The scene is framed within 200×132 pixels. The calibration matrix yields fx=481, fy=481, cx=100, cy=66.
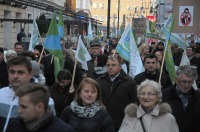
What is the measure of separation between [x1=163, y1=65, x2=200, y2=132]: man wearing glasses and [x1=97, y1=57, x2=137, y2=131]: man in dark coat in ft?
2.97

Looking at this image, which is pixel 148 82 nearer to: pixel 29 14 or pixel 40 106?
pixel 40 106

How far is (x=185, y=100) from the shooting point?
18.9 feet

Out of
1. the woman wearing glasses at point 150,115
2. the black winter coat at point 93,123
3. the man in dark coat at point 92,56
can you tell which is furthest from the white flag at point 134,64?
the woman wearing glasses at point 150,115

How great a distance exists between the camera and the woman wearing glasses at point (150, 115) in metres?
4.72

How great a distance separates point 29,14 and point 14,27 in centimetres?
520

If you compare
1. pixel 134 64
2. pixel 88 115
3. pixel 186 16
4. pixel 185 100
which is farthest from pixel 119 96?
pixel 186 16

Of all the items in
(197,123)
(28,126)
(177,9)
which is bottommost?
(197,123)

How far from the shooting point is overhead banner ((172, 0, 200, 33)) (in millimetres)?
11141

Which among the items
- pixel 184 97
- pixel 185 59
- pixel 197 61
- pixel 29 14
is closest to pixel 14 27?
pixel 29 14

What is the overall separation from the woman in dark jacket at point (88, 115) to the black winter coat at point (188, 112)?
98 centimetres

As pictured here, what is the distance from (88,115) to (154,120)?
2.32 feet

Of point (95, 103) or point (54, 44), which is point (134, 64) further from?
point (95, 103)

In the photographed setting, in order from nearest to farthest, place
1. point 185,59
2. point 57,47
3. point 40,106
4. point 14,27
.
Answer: point 40,106
point 185,59
point 57,47
point 14,27

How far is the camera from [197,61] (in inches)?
464
